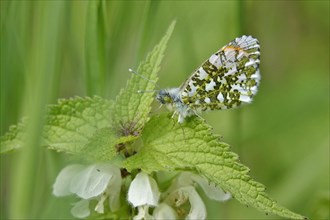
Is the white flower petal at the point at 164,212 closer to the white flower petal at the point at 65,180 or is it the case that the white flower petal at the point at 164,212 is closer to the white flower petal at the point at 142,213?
the white flower petal at the point at 142,213

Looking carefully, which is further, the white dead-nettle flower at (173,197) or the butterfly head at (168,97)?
the butterfly head at (168,97)

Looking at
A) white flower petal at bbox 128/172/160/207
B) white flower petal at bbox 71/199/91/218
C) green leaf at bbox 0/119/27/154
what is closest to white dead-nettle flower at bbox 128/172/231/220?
white flower petal at bbox 128/172/160/207

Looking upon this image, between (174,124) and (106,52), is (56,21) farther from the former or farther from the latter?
(106,52)

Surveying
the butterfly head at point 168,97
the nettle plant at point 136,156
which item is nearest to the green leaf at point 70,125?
the nettle plant at point 136,156

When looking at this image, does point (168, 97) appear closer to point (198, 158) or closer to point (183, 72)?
point (198, 158)

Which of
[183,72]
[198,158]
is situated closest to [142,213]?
[198,158]

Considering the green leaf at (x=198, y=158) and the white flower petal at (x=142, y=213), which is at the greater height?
the green leaf at (x=198, y=158)
